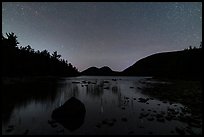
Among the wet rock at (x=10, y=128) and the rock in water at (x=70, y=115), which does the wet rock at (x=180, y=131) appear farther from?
the wet rock at (x=10, y=128)

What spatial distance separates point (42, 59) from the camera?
135250 millimetres

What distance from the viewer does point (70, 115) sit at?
18.4 meters

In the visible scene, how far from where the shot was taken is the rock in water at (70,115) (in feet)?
52.8

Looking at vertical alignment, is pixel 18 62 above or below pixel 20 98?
above

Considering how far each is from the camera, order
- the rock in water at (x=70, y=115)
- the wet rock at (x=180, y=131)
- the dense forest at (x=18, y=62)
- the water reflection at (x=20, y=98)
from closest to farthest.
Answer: the wet rock at (x=180, y=131) → the rock in water at (x=70, y=115) → the water reflection at (x=20, y=98) → the dense forest at (x=18, y=62)

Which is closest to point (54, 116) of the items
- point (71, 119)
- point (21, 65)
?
point (71, 119)

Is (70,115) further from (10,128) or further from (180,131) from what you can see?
(180,131)

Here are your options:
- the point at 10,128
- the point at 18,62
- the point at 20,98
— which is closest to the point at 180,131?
the point at 10,128

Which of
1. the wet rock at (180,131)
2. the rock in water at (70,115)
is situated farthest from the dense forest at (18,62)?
the wet rock at (180,131)

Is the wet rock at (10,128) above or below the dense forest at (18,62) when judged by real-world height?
below

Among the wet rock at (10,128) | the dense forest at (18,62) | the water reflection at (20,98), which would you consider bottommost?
the wet rock at (10,128)

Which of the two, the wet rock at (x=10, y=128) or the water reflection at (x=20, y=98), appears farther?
the water reflection at (x=20, y=98)

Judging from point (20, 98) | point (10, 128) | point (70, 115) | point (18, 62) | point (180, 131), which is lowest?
point (180, 131)

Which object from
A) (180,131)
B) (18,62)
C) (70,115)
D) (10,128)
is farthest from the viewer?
(18,62)
